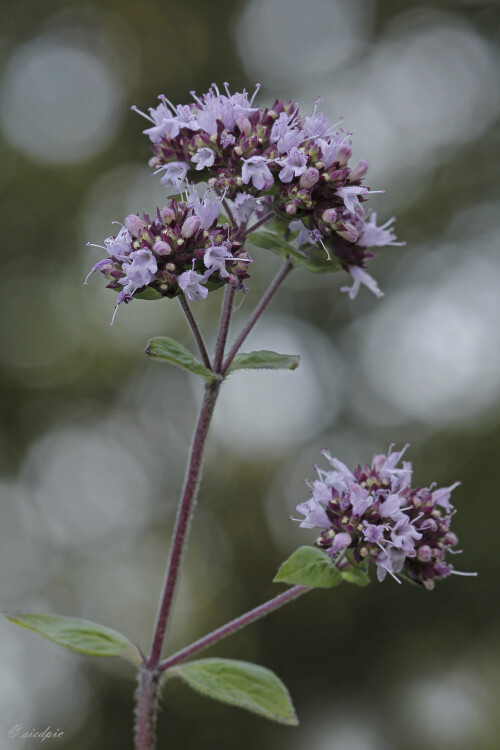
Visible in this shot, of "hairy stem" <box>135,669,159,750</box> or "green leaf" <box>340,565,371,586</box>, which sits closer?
"hairy stem" <box>135,669,159,750</box>

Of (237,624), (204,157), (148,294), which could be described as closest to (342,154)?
(204,157)

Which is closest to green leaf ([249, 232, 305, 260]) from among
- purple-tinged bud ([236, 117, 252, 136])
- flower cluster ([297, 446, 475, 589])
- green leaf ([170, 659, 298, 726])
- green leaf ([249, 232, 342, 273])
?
green leaf ([249, 232, 342, 273])

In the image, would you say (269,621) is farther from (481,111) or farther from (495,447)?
(481,111)

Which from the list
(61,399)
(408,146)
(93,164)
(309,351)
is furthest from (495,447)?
(93,164)

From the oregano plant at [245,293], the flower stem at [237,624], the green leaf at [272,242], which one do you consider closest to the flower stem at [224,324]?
the oregano plant at [245,293]

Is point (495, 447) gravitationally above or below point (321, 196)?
below

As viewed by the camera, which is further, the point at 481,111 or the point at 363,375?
the point at 481,111

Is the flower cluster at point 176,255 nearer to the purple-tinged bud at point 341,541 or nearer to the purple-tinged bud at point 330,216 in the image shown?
the purple-tinged bud at point 330,216

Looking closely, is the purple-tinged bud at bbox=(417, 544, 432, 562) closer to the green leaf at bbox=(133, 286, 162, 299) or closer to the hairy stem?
the hairy stem
